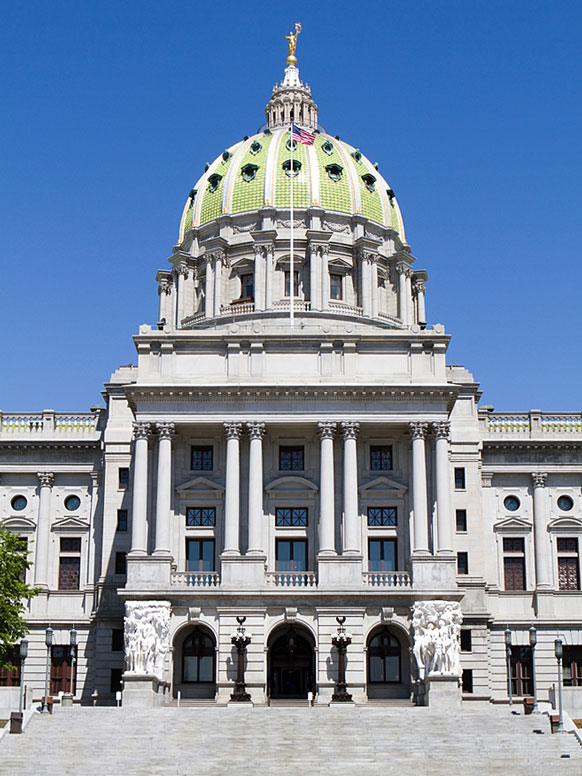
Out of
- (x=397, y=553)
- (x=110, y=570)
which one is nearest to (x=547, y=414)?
(x=397, y=553)

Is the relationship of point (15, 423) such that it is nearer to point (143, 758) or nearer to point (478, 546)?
point (478, 546)

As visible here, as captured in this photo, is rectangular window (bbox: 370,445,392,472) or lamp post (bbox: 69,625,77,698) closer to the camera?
lamp post (bbox: 69,625,77,698)

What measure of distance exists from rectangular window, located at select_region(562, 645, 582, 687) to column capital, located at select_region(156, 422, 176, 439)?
2605 centimetres

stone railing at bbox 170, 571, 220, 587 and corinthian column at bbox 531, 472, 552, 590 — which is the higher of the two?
corinthian column at bbox 531, 472, 552, 590

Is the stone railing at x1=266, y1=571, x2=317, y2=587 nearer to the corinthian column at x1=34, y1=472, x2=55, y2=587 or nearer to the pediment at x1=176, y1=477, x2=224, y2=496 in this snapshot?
the pediment at x1=176, y1=477, x2=224, y2=496

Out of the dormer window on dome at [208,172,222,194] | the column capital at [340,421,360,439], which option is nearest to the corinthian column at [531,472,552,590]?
the column capital at [340,421,360,439]

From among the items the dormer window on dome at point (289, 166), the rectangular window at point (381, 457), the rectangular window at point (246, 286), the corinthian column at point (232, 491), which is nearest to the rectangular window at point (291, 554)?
the corinthian column at point (232, 491)

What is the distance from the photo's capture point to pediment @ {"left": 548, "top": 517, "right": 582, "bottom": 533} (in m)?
76.0

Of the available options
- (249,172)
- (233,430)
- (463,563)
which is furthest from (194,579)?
(249,172)

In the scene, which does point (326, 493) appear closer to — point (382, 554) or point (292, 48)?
point (382, 554)

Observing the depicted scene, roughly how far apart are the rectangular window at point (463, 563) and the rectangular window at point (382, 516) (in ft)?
26.0

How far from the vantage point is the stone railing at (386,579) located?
63.6m

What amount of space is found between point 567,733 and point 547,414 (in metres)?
30.8

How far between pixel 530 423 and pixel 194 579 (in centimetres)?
2448
